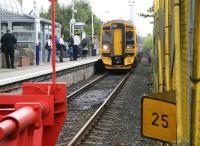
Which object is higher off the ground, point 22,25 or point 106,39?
point 22,25

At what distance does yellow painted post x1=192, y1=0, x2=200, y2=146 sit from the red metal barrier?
109 centimetres

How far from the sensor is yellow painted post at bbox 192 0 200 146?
2434 mm

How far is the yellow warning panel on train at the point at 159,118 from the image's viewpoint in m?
3.39

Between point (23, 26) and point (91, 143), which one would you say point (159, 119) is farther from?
point (23, 26)

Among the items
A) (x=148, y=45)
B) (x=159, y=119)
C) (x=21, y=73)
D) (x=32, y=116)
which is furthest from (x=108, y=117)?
(x=148, y=45)

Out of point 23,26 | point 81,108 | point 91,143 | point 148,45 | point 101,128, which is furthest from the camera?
point 148,45

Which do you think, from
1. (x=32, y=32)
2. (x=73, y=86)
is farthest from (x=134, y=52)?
(x=73, y=86)

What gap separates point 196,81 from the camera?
2.48 metres

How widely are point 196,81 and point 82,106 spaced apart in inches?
463

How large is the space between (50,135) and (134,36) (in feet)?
74.3

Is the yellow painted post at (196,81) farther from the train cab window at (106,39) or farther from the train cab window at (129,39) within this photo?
the train cab window at (129,39)

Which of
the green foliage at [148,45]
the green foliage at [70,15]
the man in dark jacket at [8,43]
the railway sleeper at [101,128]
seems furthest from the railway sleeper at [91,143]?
the green foliage at [70,15]

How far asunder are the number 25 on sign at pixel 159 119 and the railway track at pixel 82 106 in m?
5.15

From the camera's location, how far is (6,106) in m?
4.87
